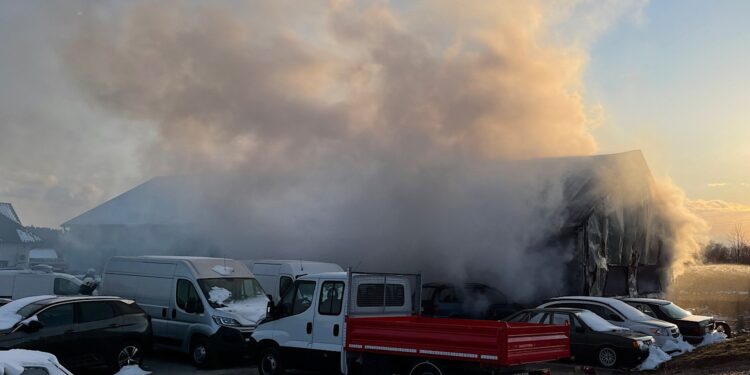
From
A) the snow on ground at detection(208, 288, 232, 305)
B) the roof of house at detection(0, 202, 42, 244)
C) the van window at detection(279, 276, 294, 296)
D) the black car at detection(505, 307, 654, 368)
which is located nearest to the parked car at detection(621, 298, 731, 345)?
the black car at detection(505, 307, 654, 368)

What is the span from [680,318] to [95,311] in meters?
13.8

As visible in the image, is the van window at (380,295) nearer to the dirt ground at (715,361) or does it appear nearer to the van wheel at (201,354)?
the van wheel at (201,354)

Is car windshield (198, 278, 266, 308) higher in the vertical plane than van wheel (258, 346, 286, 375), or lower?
higher

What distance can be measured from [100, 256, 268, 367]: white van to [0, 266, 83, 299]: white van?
16.7 ft

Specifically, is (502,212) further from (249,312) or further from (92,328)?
(92,328)

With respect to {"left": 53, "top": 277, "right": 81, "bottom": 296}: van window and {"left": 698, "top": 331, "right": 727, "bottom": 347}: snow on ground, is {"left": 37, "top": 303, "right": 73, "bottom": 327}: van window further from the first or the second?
{"left": 698, "top": 331, "right": 727, "bottom": 347}: snow on ground

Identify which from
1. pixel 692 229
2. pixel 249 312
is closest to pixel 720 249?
pixel 692 229

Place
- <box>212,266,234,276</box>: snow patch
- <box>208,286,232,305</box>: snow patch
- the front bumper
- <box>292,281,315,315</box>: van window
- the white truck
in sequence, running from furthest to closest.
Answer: <box>212,266,234,276</box>: snow patch < <box>208,286,232,305</box>: snow patch < the front bumper < <box>292,281,315,315</box>: van window < the white truck

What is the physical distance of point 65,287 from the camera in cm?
1914

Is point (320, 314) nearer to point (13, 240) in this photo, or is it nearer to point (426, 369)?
point (426, 369)

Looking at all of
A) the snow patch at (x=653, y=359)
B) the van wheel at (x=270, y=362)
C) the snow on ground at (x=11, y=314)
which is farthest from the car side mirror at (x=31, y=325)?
the snow patch at (x=653, y=359)

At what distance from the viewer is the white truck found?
8383mm

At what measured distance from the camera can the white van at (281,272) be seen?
17.1 m

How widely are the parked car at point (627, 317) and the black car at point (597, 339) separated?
0.90 meters
